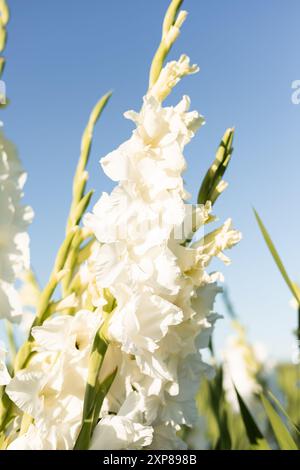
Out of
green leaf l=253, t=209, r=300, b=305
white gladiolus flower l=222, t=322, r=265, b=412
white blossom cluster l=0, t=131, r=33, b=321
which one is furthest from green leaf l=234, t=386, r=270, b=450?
white gladiolus flower l=222, t=322, r=265, b=412

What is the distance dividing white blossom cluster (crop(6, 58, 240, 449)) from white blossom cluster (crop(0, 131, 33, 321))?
0.23 ft

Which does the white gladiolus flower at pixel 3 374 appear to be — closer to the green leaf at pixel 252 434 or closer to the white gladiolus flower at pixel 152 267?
the white gladiolus flower at pixel 152 267

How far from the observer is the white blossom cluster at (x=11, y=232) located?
15.2 inches

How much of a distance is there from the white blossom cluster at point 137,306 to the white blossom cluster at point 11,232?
0.23 ft

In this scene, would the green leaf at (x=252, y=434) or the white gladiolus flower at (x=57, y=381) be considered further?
the green leaf at (x=252, y=434)

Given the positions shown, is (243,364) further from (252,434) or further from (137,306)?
(137,306)

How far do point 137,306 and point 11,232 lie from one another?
0.38ft

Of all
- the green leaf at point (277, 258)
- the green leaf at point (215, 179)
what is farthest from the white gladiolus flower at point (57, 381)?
the green leaf at point (277, 258)

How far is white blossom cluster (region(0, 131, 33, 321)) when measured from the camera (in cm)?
39

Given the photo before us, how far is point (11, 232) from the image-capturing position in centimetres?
39

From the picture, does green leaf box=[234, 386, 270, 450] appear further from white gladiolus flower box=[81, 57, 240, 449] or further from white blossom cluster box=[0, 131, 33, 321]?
white blossom cluster box=[0, 131, 33, 321]

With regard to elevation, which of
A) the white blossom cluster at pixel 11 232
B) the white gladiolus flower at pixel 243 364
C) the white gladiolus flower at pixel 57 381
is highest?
the white blossom cluster at pixel 11 232
